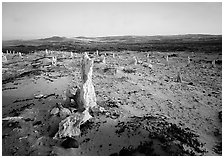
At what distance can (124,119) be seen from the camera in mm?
13250

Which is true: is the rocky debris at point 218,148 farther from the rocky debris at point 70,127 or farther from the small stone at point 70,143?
the rocky debris at point 70,127

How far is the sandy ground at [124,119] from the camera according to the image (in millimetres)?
10367

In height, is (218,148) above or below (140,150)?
below

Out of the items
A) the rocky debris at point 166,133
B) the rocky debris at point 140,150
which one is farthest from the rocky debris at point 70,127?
the rocky debris at point 140,150

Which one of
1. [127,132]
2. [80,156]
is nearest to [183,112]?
[127,132]

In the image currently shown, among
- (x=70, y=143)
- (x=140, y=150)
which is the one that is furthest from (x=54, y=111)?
(x=140, y=150)

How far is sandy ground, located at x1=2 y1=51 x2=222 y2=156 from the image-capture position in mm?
10367

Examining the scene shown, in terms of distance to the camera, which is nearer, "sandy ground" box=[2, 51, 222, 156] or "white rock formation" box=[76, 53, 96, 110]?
"sandy ground" box=[2, 51, 222, 156]

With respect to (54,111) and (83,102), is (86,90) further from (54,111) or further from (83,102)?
(54,111)

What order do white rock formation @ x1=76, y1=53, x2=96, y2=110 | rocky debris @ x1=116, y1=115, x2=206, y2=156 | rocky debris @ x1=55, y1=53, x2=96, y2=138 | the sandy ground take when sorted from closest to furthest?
1. rocky debris @ x1=116, y1=115, x2=206, y2=156
2. the sandy ground
3. rocky debris @ x1=55, y1=53, x2=96, y2=138
4. white rock formation @ x1=76, y1=53, x2=96, y2=110

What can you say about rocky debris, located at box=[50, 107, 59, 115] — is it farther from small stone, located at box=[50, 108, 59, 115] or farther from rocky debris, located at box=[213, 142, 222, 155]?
rocky debris, located at box=[213, 142, 222, 155]

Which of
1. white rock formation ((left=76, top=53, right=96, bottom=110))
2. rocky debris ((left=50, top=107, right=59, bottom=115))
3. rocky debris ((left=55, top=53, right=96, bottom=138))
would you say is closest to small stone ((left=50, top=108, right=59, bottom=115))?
rocky debris ((left=50, top=107, right=59, bottom=115))

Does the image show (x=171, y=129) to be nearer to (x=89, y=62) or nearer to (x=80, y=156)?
(x=80, y=156)

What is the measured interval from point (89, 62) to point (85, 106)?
3.00 metres
